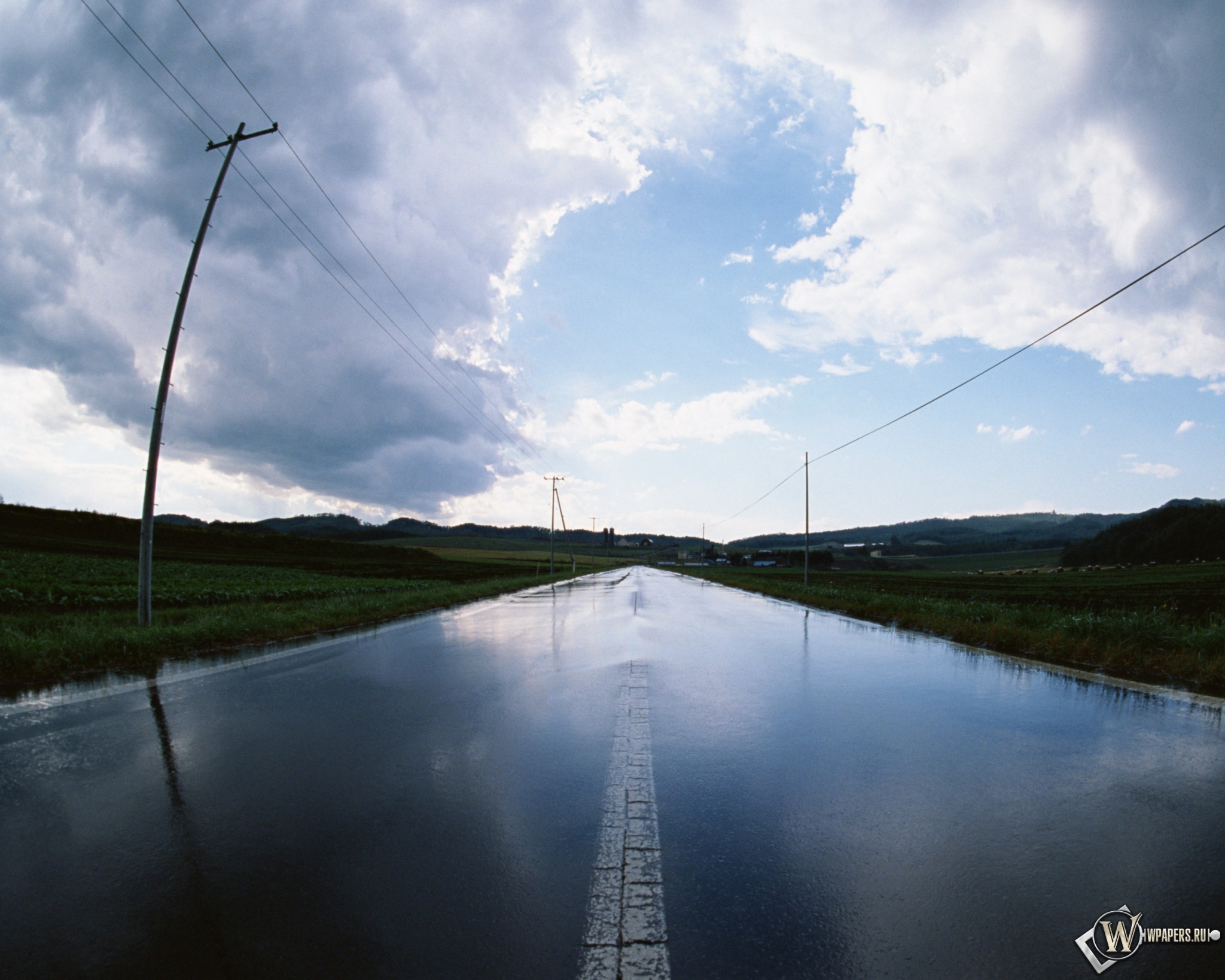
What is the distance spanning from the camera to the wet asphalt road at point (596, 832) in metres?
2.44

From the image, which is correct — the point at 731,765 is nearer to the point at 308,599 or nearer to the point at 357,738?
the point at 357,738

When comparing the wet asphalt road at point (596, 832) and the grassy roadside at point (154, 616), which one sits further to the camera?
the grassy roadside at point (154, 616)

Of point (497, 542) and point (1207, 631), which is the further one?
point (497, 542)

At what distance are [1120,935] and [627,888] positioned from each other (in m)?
1.99

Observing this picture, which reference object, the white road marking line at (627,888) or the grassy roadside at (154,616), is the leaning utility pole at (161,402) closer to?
the grassy roadside at (154,616)

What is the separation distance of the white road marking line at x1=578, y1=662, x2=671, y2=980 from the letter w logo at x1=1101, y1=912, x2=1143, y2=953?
1.75m

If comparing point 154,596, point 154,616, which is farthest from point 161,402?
point 154,596

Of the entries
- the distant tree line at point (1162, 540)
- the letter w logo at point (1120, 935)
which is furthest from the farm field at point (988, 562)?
the letter w logo at point (1120, 935)

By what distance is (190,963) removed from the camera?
7.60ft

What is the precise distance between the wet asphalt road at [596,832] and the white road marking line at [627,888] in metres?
0.02

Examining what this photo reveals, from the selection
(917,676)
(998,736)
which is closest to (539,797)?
(998,736)

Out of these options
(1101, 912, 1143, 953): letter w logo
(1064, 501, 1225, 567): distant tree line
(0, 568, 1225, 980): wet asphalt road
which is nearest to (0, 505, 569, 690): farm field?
(0, 568, 1225, 980): wet asphalt road

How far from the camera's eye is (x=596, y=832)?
3.50m

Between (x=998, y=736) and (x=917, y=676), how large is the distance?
9.94 feet
